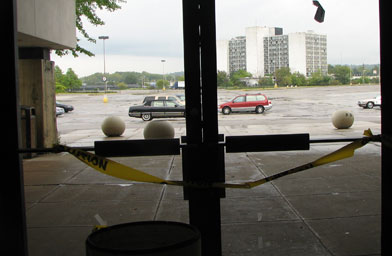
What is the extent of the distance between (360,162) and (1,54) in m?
8.69

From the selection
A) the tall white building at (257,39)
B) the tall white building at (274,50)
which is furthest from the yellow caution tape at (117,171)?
the tall white building at (257,39)

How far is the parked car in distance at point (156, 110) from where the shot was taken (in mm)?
29547

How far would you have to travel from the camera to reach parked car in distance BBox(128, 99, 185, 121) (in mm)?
29547

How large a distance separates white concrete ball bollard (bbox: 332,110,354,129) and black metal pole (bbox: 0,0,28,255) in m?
17.7

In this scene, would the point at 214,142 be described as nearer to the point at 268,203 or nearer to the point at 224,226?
the point at 224,226

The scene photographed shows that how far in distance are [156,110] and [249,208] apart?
78.5 ft

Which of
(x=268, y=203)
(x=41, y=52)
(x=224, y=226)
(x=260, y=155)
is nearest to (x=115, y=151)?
(x=224, y=226)

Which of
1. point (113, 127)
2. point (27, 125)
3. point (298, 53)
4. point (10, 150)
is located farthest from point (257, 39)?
point (10, 150)

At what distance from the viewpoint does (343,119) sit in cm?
1906

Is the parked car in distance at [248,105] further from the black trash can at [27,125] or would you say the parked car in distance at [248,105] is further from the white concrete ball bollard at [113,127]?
the black trash can at [27,125]

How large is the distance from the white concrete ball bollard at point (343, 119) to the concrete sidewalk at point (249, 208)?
361 inches

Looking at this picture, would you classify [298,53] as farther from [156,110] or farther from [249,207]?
[249,207]

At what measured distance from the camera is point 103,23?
74.7ft
